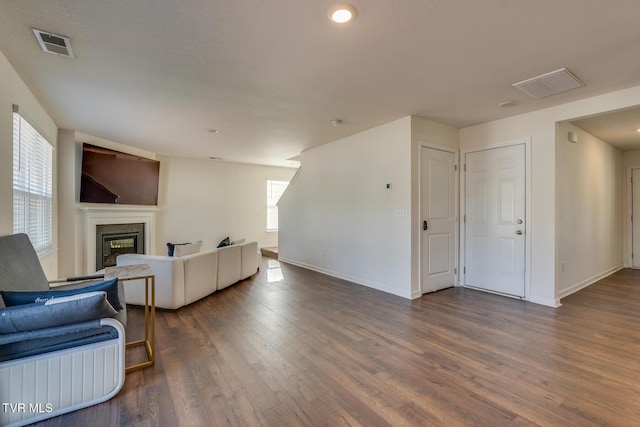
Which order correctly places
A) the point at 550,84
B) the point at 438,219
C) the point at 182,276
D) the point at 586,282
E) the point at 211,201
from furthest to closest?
the point at 211,201 < the point at 586,282 < the point at 438,219 < the point at 182,276 < the point at 550,84

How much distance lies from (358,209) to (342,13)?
3.29m

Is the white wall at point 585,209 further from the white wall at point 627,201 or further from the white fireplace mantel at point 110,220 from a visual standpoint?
the white fireplace mantel at point 110,220

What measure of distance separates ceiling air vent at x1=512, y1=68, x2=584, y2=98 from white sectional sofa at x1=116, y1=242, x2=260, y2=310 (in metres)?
4.07

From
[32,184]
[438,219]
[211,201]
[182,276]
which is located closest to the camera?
[32,184]

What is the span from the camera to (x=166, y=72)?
2.68m

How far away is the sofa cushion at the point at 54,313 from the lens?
1.58 meters

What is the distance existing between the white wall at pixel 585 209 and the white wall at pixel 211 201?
642 cm

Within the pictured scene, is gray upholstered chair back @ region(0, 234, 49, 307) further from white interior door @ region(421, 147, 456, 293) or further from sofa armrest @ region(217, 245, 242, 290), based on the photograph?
white interior door @ region(421, 147, 456, 293)

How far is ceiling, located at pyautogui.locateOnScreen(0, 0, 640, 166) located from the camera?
187 centimetres

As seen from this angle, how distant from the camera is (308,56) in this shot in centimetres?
241

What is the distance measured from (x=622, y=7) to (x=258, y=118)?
3.49 m

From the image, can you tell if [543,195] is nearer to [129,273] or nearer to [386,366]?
[386,366]

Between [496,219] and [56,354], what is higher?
[496,219]

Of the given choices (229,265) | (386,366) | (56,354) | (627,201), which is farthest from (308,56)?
(627,201)
